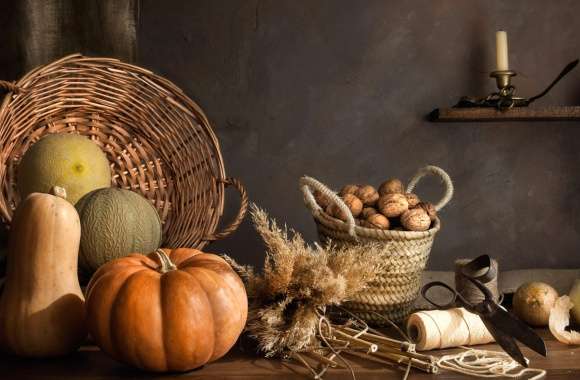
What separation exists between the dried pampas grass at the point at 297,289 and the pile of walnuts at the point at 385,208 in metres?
0.13

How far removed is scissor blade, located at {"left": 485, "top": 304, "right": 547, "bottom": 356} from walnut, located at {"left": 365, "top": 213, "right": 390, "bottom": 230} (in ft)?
1.01

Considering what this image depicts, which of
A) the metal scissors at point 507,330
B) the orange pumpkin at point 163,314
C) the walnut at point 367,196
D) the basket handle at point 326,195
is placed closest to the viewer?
the orange pumpkin at point 163,314

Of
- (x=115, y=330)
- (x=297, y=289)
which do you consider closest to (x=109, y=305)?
(x=115, y=330)

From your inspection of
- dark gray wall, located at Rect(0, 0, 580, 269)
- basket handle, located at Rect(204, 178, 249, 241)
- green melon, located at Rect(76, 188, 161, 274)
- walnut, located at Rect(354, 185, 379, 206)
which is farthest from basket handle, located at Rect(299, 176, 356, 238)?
dark gray wall, located at Rect(0, 0, 580, 269)

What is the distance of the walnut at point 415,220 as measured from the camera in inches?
54.2

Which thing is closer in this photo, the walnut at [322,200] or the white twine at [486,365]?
the white twine at [486,365]

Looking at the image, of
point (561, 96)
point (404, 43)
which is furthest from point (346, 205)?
point (561, 96)

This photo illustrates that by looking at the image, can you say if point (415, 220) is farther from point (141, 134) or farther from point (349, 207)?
point (141, 134)

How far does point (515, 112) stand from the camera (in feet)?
6.82

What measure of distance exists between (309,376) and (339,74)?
1.34 metres

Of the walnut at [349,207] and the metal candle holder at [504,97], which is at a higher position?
the metal candle holder at [504,97]

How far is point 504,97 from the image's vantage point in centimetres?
205

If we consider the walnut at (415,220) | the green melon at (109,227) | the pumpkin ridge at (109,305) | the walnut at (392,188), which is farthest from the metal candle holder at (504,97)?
the pumpkin ridge at (109,305)

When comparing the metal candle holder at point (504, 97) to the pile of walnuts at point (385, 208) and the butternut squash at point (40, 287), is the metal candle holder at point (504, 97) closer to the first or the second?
the pile of walnuts at point (385, 208)
